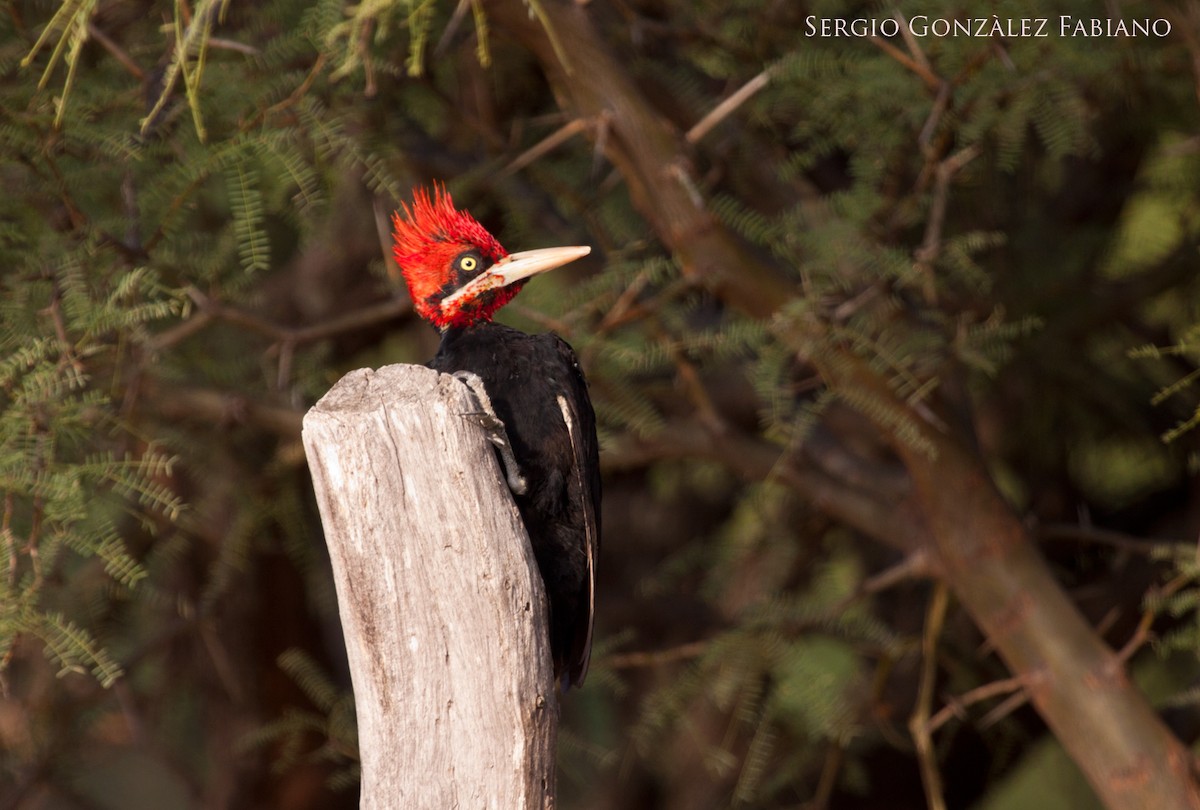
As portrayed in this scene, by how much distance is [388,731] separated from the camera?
8.13 feet

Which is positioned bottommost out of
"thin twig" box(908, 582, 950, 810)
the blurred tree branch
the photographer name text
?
"thin twig" box(908, 582, 950, 810)

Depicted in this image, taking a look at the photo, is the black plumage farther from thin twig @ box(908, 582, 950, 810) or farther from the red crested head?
thin twig @ box(908, 582, 950, 810)

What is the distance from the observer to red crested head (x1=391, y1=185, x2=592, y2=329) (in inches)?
130

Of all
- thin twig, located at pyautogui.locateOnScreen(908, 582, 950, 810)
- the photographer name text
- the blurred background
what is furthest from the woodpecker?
thin twig, located at pyautogui.locateOnScreen(908, 582, 950, 810)

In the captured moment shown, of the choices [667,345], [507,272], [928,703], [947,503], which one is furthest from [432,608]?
[928,703]

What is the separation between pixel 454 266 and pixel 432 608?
1.14m

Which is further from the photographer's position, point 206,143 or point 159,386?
point 159,386

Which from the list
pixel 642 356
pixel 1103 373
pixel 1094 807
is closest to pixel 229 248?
pixel 642 356

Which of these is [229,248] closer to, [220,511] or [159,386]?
[159,386]

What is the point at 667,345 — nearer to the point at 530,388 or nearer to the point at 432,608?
the point at 530,388

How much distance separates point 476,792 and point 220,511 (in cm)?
327

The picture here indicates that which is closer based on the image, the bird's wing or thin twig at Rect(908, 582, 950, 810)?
the bird's wing

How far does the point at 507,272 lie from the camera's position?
327 cm

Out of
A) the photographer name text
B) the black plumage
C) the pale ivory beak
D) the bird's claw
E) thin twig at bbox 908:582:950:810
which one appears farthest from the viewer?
thin twig at bbox 908:582:950:810
